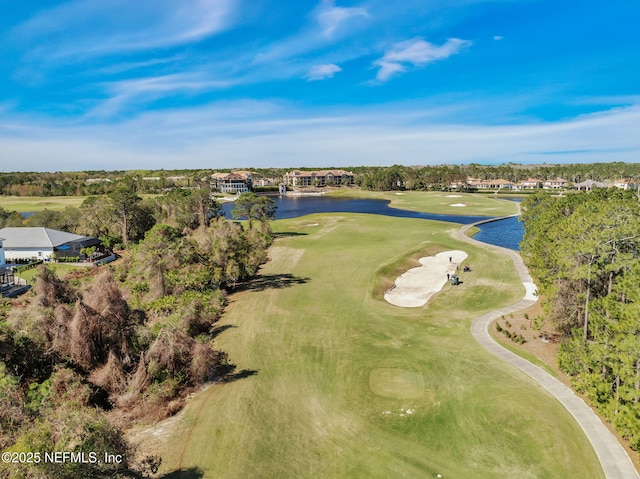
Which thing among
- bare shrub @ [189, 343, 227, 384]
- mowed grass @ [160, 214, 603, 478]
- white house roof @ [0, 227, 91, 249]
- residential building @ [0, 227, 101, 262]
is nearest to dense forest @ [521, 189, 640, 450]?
mowed grass @ [160, 214, 603, 478]

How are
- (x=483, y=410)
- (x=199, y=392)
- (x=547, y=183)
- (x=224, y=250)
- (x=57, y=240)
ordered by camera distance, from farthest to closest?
1. (x=547, y=183)
2. (x=57, y=240)
3. (x=224, y=250)
4. (x=199, y=392)
5. (x=483, y=410)

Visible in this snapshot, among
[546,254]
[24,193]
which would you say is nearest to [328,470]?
[546,254]

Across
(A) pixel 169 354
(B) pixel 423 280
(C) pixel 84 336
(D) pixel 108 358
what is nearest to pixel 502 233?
(B) pixel 423 280

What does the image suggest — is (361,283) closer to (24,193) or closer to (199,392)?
(199,392)

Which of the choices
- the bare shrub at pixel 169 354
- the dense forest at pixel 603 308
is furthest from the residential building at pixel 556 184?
the bare shrub at pixel 169 354

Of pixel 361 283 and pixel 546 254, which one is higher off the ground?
pixel 546 254

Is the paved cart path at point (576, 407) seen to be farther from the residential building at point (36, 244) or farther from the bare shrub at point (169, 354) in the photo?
the residential building at point (36, 244)
